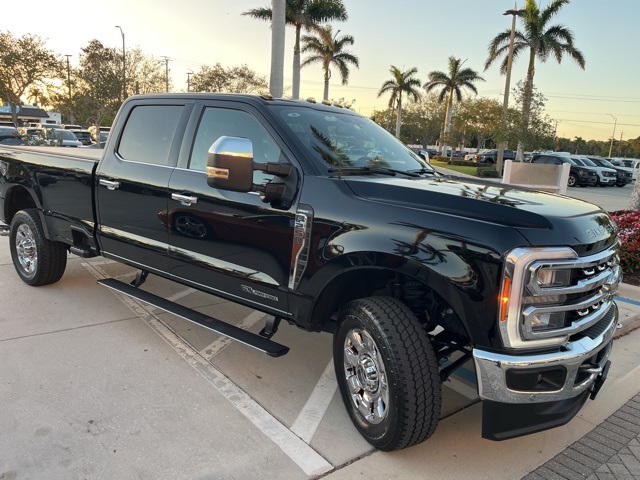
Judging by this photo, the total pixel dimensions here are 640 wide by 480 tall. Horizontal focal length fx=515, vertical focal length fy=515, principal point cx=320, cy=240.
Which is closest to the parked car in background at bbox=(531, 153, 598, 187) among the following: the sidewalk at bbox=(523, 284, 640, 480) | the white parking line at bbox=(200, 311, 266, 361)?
the white parking line at bbox=(200, 311, 266, 361)

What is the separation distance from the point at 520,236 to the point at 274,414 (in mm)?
1888

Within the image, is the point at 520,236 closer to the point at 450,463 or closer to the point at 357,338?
the point at 357,338

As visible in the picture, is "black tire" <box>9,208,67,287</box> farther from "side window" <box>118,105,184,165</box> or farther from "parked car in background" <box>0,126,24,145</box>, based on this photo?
"parked car in background" <box>0,126,24,145</box>

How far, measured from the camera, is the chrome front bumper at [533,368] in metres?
2.34

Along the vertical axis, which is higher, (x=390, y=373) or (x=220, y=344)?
(x=390, y=373)

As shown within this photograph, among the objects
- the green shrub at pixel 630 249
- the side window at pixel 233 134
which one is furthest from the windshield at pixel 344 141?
the green shrub at pixel 630 249

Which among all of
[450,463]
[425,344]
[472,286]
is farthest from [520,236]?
[450,463]

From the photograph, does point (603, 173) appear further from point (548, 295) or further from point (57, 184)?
point (548, 295)

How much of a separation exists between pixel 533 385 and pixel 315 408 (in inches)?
58.1

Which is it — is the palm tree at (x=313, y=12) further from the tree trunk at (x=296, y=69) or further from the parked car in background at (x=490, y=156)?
the parked car in background at (x=490, y=156)

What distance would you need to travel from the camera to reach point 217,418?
10.4 ft

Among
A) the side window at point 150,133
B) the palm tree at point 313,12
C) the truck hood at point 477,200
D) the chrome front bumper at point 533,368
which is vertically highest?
the palm tree at point 313,12

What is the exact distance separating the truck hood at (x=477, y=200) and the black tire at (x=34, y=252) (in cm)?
365

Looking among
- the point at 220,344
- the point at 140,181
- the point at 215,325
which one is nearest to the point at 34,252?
the point at 140,181
